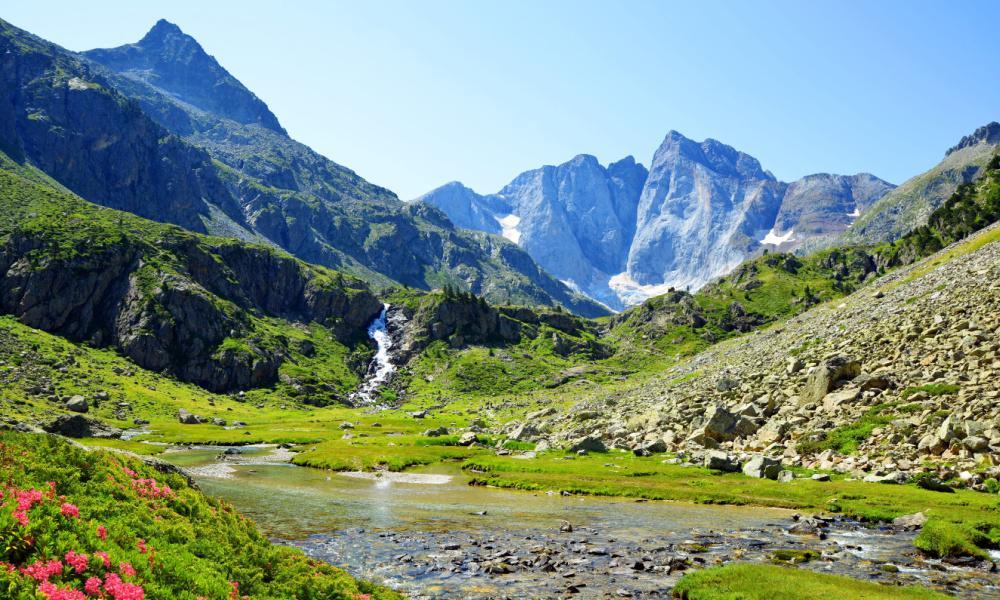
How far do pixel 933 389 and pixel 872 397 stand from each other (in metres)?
6.34

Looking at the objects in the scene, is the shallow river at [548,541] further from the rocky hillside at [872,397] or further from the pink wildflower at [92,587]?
the pink wildflower at [92,587]

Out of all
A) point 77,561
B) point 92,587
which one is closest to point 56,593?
point 92,587

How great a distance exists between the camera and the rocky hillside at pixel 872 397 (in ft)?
160

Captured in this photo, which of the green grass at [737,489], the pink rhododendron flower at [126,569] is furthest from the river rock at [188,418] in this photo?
the pink rhododendron flower at [126,569]

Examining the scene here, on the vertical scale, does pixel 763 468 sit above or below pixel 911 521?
below

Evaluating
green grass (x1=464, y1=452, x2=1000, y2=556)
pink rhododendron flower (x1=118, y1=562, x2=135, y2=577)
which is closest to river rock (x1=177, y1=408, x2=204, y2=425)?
green grass (x1=464, y1=452, x2=1000, y2=556)

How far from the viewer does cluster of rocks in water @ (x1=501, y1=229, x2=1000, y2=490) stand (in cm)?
4791

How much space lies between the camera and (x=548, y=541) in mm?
36500

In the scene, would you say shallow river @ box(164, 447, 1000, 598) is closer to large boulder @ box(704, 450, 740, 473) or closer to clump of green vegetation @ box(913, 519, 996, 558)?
clump of green vegetation @ box(913, 519, 996, 558)

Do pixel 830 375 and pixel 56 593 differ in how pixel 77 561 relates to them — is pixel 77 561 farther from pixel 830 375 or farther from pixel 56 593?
pixel 830 375

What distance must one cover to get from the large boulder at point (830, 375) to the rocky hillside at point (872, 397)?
0.13 m

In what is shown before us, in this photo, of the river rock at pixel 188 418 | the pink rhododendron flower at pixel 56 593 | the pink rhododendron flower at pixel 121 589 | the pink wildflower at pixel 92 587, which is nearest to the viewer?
the pink rhododendron flower at pixel 56 593

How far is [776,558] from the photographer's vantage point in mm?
31453

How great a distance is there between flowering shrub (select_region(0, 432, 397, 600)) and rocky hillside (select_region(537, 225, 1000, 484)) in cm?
4818
